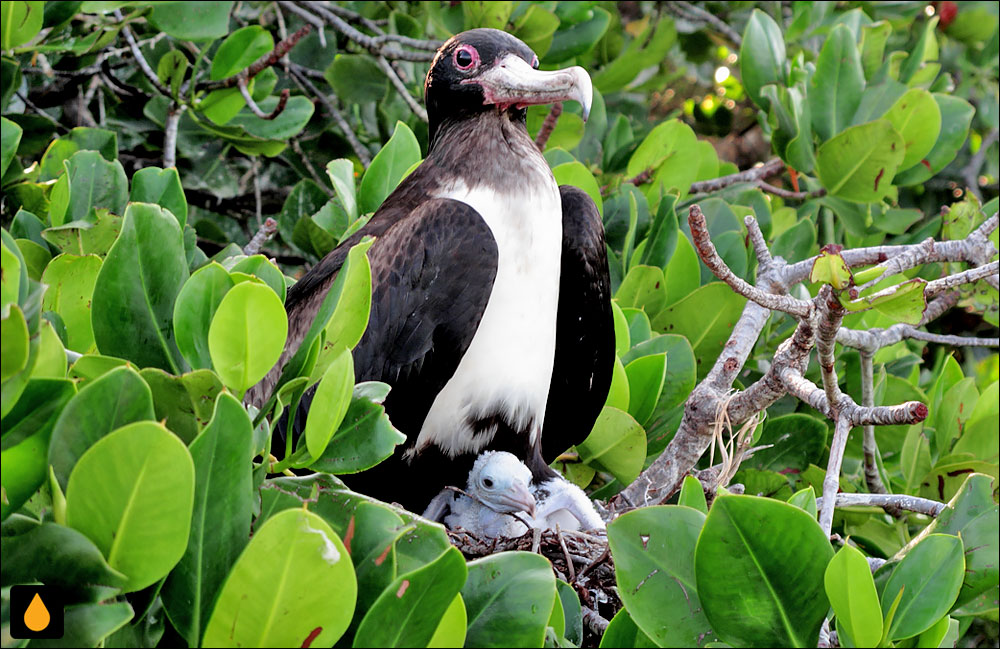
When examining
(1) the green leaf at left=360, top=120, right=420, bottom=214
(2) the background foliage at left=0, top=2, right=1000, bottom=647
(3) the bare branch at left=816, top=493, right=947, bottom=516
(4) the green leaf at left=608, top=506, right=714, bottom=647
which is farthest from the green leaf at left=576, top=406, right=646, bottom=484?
(4) the green leaf at left=608, top=506, right=714, bottom=647

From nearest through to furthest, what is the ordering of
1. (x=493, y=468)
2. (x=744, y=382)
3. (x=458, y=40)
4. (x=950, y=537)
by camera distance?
(x=950, y=537)
(x=493, y=468)
(x=458, y=40)
(x=744, y=382)

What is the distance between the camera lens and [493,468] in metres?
1.95

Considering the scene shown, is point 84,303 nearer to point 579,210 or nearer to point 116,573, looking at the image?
point 116,573

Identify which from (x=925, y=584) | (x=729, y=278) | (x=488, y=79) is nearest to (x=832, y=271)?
(x=729, y=278)

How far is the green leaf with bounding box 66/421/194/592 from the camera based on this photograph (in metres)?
0.80

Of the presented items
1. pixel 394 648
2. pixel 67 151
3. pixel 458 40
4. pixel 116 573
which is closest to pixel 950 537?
pixel 394 648

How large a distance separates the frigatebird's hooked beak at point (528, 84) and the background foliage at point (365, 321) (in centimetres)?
27

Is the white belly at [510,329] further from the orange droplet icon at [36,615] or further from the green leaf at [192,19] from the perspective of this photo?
the orange droplet icon at [36,615]

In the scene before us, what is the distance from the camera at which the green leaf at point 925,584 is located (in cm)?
104

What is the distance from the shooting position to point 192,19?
2.08m

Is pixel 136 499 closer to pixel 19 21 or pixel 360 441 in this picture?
pixel 360 441

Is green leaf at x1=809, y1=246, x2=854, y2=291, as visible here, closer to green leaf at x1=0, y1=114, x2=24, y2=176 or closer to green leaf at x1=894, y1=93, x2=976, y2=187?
green leaf at x1=894, y1=93, x2=976, y2=187

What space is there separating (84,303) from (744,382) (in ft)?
4.55

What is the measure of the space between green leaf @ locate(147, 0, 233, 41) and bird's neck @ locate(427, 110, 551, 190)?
1.57 ft
